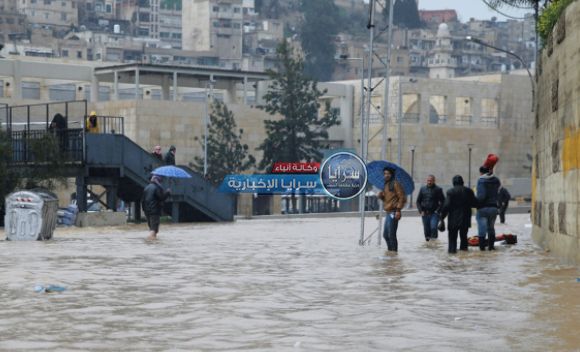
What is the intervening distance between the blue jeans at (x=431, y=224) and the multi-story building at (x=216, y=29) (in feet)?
415

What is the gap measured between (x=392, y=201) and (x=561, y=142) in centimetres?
320

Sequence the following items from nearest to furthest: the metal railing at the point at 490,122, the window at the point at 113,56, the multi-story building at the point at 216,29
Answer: the metal railing at the point at 490,122 → the window at the point at 113,56 → the multi-story building at the point at 216,29

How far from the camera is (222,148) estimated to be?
56969 mm

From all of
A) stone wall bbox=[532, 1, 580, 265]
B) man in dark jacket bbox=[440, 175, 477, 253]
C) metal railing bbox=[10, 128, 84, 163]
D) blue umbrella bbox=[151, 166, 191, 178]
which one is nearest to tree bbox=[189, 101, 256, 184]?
metal railing bbox=[10, 128, 84, 163]

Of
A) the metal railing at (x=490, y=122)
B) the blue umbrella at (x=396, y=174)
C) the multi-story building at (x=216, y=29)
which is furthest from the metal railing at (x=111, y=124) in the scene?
the multi-story building at (x=216, y=29)

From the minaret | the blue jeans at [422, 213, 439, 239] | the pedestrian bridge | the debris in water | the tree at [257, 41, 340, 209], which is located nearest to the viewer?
the debris in water

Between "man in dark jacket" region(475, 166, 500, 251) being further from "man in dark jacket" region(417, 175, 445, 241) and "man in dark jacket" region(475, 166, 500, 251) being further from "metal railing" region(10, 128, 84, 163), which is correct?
"metal railing" region(10, 128, 84, 163)

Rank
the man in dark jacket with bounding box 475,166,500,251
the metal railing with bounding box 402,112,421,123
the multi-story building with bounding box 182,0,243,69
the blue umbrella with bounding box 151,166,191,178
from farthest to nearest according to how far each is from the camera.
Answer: the multi-story building with bounding box 182,0,243,69, the metal railing with bounding box 402,112,421,123, the blue umbrella with bounding box 151,166,191,178, the man in dark jacket with bounding box 475,166,500,251

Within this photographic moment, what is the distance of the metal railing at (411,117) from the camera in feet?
230

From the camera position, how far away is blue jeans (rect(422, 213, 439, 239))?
2011cm

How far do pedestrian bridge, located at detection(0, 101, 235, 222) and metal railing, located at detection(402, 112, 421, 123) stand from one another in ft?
133

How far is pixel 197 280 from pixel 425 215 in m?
9.35

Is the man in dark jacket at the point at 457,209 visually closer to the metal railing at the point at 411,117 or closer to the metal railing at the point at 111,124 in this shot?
the metal railing at the point at 111,124

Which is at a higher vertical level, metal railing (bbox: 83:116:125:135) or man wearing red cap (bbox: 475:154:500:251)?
metal railing (bbox: 83:116:125:135)
